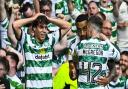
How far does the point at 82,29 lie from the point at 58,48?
0.54 m

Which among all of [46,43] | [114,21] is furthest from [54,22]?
[114,21]

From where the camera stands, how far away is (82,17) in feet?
36.8

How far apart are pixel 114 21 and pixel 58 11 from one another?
40.3 inches

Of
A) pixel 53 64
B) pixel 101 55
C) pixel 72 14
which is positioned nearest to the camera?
pixel 101 55

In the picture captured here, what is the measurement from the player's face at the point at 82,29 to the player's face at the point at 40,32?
605 mm

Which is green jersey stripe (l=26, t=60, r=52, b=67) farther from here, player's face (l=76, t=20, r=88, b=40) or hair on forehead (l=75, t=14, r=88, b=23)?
hair on forehead (l=75, t=14, r=88, b=23)

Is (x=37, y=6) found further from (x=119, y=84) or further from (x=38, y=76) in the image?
(x=119, y=84)

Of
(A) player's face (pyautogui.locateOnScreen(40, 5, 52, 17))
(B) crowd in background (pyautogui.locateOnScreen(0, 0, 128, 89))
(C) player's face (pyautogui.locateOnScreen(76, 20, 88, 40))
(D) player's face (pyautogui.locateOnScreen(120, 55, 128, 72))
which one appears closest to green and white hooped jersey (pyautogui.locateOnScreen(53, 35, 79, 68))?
(B) crowd in background (pyautogui.locateOnScreen(0, 0, 128, 89))

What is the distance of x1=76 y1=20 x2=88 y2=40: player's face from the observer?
10584mm

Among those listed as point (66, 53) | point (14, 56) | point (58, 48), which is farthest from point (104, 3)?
point (14, 56)

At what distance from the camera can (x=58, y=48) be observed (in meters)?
11.0

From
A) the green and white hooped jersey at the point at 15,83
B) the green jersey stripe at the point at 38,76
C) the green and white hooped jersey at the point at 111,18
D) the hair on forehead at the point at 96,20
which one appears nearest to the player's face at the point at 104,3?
the green and white hooped jersey at the point at 111,18

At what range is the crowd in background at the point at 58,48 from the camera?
10.3 m

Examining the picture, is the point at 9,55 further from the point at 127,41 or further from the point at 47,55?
the point at 127,41
